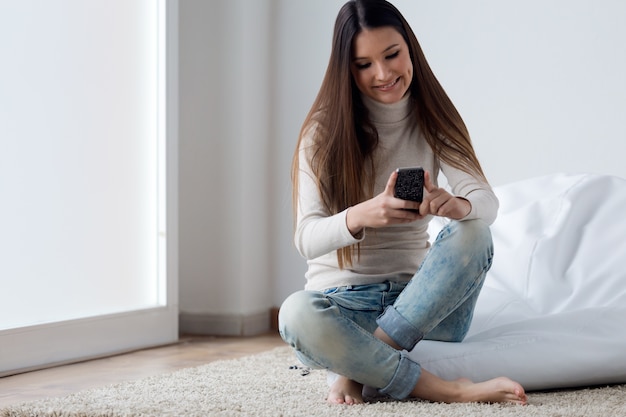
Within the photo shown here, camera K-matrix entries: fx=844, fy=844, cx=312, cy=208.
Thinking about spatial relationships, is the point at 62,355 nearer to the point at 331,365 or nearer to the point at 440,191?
the point at 331,365

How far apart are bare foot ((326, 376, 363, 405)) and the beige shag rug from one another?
0.03 metres

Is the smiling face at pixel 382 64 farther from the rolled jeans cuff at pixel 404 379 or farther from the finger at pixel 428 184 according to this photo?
the rolled jeans cuff at pixel 404 379

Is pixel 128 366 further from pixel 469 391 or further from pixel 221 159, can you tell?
pixel 469 391

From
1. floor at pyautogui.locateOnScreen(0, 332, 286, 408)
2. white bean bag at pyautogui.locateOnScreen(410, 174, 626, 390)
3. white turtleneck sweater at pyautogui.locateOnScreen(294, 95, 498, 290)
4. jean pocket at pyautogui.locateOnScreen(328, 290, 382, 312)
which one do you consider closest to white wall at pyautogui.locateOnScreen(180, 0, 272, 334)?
floor at pyautogui.locateOnScreen(0, 332, 286, 408)

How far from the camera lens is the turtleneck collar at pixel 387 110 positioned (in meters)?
1.73

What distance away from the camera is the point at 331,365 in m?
1.47

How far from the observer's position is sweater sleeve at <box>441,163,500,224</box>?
1.57m

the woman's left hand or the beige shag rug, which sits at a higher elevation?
the woman's left hand

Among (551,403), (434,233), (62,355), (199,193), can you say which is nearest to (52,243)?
(62,355)

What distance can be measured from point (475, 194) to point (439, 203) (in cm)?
18

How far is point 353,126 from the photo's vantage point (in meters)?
1.66

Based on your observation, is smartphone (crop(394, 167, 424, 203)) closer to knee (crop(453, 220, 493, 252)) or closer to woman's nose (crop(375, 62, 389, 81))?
knee (crop(453, 220, 493, 252))

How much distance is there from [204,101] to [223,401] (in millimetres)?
1609

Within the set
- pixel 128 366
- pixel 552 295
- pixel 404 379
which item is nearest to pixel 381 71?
pixel 404 379
